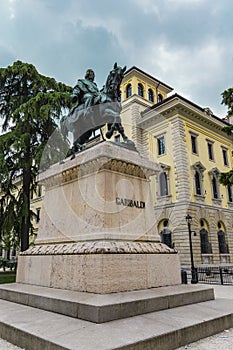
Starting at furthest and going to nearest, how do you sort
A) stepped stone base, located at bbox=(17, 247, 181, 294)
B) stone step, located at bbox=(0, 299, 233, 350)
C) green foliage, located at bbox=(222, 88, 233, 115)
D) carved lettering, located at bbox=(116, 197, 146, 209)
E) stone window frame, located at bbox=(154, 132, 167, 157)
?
stone window frame, located at bbox=(154, 132, 167, 157) < green foliage, located at bbox=(222, 88, 233, 115) < carved lettering, located at bbox=(116, 197, 146, 209) < stepped stone base, located at bbox=(17, 247, 181, 294) < stone step, located at bbox=(0, 299, 233, 350)

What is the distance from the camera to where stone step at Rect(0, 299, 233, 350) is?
296 cm

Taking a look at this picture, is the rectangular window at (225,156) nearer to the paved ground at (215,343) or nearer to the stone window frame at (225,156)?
the stone window frame at (225,156)

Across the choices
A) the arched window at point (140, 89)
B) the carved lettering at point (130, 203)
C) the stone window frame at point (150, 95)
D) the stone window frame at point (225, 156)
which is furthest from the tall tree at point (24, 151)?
the stone window frame at point (225, 156)

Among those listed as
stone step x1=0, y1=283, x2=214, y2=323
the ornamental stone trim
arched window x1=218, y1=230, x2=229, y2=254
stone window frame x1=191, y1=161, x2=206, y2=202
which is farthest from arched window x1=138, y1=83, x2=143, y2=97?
stone step x1=0, y1=283, x2=214, y2=323

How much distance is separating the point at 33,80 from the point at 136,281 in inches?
653

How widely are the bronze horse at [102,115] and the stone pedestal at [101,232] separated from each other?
820 millimetres

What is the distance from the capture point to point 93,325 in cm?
348

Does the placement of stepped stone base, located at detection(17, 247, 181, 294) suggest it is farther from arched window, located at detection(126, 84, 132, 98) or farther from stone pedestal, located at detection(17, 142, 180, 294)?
arched window, located at detection(126, 84, 132, 98)

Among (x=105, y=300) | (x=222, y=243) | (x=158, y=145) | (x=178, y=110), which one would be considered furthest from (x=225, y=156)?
(x=105, y=300)

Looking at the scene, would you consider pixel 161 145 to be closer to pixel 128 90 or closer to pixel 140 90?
pixel 140 90

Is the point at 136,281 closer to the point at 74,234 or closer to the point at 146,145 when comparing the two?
the point at 74,234

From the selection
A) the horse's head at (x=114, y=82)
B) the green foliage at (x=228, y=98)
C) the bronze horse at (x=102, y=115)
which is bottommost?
the bronze horse at (x=102, y=115)

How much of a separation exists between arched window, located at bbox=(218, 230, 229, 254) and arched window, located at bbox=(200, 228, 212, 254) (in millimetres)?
2175

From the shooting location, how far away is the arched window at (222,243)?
28.7 metres
